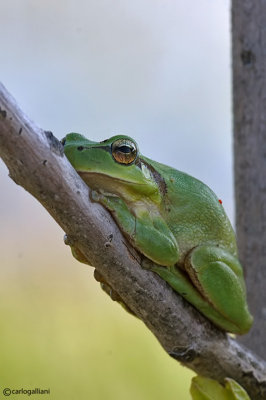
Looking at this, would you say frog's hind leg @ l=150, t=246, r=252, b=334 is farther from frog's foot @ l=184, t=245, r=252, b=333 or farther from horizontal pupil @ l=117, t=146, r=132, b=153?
horizontal pupil @ l=117, t=146, r=132, b=153

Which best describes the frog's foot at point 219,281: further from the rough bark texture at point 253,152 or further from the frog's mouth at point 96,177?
the rough bark texture at point 253,152

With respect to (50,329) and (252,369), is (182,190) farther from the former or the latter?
(50,329)

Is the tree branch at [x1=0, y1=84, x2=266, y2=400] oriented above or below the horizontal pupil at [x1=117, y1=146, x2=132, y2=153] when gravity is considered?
below

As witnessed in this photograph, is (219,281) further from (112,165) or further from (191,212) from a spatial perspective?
(112,165)

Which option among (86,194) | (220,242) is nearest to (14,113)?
(86,194)

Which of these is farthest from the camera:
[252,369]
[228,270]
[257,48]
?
[257,48]

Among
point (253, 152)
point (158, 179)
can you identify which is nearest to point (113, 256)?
point (158, 179)

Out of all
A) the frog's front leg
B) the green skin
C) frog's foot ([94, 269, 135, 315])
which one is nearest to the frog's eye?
the green skin
